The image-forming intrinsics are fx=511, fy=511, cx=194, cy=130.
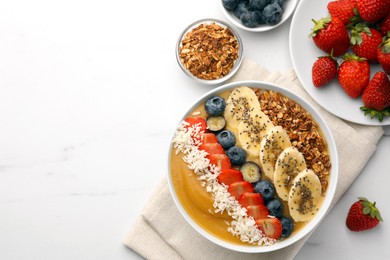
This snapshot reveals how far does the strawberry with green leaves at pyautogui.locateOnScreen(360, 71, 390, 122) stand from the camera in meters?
2.39

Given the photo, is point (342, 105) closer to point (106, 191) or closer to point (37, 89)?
point (106, 191)

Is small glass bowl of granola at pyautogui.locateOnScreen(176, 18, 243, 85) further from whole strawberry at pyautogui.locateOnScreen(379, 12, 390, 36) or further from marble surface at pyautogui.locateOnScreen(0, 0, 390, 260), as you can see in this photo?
whole strawberry at pyautogui.locateOnScreen(379, 12, 390, 36)

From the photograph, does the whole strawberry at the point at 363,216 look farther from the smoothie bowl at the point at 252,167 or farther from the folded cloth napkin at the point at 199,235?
the smoothie bowl at the point at 252,167

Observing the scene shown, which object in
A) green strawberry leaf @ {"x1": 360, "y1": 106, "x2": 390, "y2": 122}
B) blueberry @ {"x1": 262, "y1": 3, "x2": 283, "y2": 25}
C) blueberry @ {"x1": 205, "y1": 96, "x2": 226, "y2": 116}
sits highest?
blueberry @ {"x1": 262, "y1": 3, "x2": 283, "y2": 25}

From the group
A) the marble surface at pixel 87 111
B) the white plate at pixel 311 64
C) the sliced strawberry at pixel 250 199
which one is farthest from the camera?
the marble surface at pixel 87 111

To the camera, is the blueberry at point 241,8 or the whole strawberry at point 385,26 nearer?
the whole strawberry at point 385,26

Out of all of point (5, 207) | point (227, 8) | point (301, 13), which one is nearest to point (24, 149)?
point (5, 207)

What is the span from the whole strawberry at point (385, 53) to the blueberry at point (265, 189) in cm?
78

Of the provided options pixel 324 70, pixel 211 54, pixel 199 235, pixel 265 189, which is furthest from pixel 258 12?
pixel 199 235

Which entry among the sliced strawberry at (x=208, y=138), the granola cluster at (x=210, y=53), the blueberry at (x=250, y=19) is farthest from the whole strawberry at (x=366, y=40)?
the sliced strawberry at (x=208, y=138)

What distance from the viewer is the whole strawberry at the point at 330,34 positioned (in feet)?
7.95

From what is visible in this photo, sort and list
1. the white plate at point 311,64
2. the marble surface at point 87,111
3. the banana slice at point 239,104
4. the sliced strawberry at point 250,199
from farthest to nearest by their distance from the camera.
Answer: the marble surface at point 87,111, the white plate at point 311,64, the banana slice at point 239,104, the sliced strawberry at point 250,199

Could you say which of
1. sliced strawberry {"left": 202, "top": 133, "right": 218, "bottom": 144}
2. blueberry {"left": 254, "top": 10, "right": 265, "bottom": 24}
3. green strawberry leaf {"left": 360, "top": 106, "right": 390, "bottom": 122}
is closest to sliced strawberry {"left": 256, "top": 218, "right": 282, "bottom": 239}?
sliced strawberry {"left": 202, "top": 133, "right": 218, "bottom": 144}

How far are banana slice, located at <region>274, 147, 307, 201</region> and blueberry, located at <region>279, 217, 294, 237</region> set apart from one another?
9 centimetres
